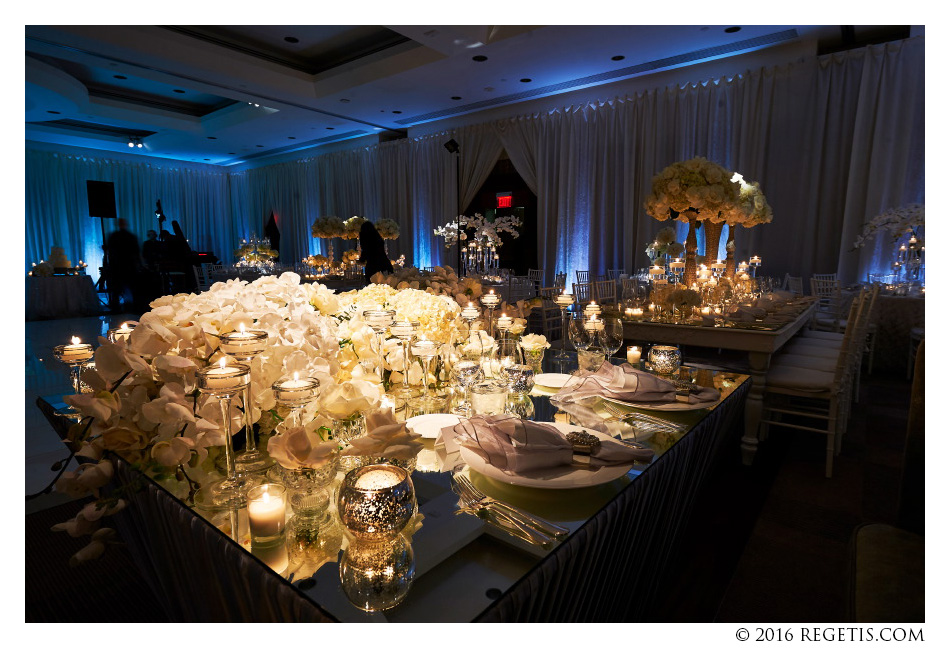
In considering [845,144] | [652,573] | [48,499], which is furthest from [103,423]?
[845,144]

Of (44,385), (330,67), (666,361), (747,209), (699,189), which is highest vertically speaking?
(330,67)

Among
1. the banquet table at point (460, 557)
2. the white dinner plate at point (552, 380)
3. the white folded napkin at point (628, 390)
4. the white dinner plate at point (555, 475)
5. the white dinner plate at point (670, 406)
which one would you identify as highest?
the white folded napkin at point (628, 390)

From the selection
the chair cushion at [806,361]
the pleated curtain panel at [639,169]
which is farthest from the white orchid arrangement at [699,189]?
the pleated curtain panel at [639,169]

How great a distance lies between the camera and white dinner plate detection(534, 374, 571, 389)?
66.0 inches

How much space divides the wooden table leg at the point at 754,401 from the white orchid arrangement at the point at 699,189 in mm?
1255

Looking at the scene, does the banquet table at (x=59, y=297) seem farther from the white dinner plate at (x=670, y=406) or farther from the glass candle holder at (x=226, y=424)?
the white dinner plate at (x=670, y=406)

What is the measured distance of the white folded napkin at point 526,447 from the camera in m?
1.01

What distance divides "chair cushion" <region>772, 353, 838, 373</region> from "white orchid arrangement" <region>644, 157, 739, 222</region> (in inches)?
43.1

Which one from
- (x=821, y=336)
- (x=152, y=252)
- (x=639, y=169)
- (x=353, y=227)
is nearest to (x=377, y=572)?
(x=821, y=336)

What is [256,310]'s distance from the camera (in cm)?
112

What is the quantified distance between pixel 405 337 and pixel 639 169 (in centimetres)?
791

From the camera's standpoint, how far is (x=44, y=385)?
177 inches

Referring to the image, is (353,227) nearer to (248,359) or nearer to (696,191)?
(696,191)
